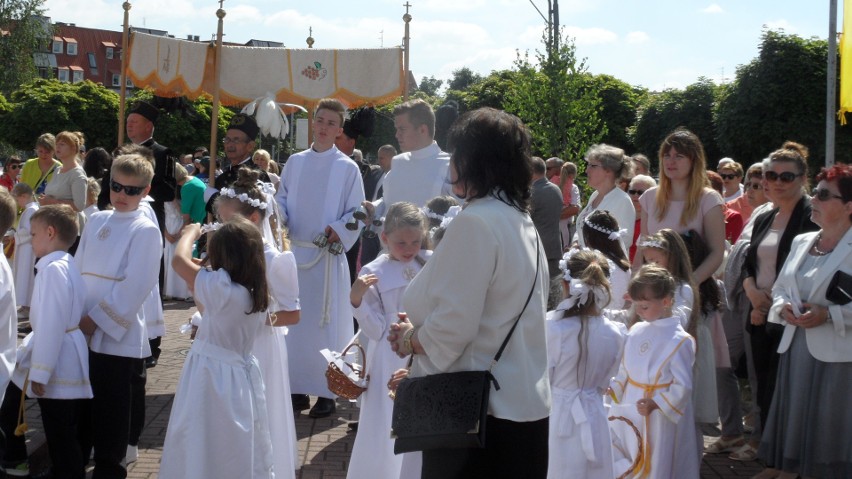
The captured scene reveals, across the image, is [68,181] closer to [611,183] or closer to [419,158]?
[419,158]

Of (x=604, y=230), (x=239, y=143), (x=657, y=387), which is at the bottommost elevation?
(x=657, y=387)

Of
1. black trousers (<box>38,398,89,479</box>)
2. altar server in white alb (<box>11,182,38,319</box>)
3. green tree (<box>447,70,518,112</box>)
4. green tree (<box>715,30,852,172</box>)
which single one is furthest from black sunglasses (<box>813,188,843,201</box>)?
green tree (<box>447,70,518,112</box>)

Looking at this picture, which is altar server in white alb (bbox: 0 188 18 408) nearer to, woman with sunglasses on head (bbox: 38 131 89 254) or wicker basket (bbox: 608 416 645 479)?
wicker basket (bbox: 608 416 645 479)

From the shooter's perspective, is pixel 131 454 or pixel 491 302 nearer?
pixel 491 302

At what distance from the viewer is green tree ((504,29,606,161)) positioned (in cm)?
1705

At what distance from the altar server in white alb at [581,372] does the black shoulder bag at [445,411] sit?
71.1 inches

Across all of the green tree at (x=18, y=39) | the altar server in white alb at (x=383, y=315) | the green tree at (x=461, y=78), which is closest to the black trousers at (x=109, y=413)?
the altar server in white alb at (x=383, y=315)

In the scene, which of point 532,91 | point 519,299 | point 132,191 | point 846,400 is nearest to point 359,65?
point 532,91

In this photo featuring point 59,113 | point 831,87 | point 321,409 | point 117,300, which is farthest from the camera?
point 59,113

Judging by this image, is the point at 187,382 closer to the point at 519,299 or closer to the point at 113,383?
the point at 113,383

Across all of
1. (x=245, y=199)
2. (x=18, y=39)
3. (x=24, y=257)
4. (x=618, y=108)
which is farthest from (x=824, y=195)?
(x=18, y=39)

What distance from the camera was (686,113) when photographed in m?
36.2

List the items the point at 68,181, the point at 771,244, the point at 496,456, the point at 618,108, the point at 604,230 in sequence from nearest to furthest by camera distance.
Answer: the point at 496,456 < the point at 604,230 < the point at 771,244 < the point at 68,181 < the point at 618,108

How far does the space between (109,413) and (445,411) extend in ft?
9.22
